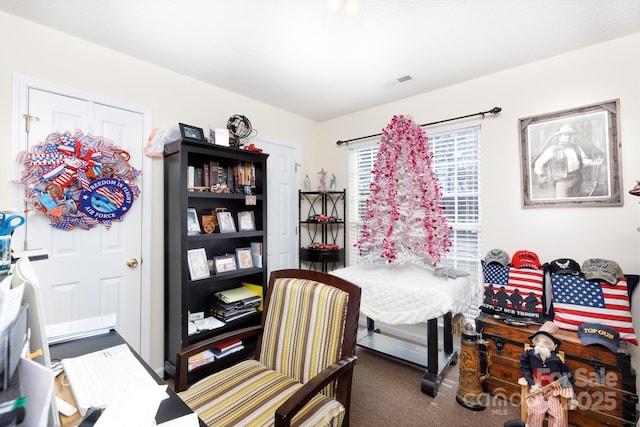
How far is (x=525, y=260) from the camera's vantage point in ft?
7.80

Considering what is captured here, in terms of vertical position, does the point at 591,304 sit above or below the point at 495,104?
below

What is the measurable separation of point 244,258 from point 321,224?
1.31 metres

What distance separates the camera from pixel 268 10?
71.2 inches

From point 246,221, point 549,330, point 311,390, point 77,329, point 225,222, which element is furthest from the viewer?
point 246,221

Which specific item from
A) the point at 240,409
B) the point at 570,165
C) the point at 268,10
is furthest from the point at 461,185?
the point at 240,409

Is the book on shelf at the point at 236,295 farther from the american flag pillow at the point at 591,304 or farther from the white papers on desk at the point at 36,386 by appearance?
the american flag pillow at the point at 591,304

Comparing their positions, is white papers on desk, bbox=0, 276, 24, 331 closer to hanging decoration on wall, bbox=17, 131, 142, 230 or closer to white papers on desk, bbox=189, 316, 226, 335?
hanging decoration on wall, bbox=17, 131, 142, 230

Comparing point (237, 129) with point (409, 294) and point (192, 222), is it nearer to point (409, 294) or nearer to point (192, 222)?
point (192, 222)

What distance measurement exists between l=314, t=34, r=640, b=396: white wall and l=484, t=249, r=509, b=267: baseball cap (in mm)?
113

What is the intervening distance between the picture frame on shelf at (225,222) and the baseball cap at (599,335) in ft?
9.22

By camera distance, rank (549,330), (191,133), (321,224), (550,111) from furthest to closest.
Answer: (321,224) < (191,133) < (550,111) < (549,330)

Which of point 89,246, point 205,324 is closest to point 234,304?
point 205,324

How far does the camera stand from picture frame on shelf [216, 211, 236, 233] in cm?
267

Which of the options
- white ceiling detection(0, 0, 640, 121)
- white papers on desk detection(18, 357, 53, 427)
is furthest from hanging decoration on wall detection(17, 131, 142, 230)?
white papers on desk detection(18, 357, 53, 427)
